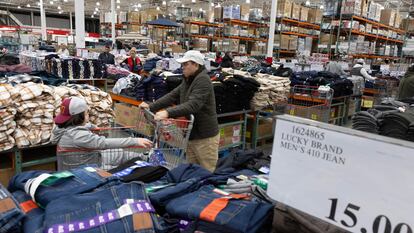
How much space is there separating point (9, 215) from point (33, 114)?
8.81ft

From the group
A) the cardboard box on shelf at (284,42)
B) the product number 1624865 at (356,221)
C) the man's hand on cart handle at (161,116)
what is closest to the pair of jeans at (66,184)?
the product number 1624865 at (356,221)

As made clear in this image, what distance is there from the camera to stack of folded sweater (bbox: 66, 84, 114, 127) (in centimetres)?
427

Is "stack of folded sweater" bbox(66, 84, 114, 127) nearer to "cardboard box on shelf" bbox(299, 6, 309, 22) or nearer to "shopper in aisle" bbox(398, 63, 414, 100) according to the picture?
"shopper in aisle" bbox(398, 63, 414, 100)

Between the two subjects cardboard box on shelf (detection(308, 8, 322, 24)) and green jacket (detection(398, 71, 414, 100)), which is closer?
green jacket (detection(398, 71, 414, 100))

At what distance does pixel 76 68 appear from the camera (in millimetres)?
7090

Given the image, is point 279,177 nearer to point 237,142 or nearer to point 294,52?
point 237,142

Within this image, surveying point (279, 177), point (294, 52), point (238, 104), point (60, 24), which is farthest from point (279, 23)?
point (60, 24)

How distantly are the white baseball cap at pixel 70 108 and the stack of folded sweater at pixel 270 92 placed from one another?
138 inches

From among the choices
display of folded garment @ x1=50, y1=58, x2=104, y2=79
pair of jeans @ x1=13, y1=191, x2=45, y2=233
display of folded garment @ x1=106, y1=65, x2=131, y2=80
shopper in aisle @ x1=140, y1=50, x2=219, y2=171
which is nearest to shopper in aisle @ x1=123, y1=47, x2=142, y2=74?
display of folded garment @ x1=106, y1=65, x2=131, y2=80

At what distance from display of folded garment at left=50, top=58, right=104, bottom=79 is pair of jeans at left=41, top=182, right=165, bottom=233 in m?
6.05

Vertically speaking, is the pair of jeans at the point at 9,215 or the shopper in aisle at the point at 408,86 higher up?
the shopper in aisle at the point at 408,86

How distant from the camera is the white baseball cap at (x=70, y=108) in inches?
122

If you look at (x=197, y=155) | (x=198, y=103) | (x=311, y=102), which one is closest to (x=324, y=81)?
(x=311, y=102)

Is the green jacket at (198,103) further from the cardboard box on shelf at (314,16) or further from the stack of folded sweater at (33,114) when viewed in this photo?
the cardboard box on shelf at (314,16)
